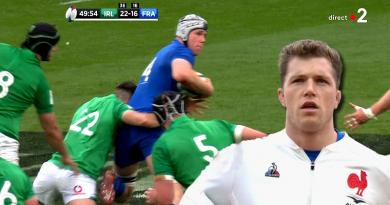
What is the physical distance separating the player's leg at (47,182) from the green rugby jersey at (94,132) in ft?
0.21

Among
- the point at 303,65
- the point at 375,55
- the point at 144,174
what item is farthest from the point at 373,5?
the point at 303,65

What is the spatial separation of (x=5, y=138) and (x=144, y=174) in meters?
4.36

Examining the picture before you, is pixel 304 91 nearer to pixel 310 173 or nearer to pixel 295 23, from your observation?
pixel 310 173

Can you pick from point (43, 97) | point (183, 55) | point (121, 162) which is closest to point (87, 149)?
point (121, 162)

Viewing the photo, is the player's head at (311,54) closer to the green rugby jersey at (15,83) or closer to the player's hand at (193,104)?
the player's hand at (193,104)

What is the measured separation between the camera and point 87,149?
28.5ft

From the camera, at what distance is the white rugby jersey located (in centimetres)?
371

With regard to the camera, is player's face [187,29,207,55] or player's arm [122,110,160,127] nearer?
player's arm [122,110,160,127]

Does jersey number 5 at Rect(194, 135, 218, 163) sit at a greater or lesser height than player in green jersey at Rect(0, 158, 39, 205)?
greater

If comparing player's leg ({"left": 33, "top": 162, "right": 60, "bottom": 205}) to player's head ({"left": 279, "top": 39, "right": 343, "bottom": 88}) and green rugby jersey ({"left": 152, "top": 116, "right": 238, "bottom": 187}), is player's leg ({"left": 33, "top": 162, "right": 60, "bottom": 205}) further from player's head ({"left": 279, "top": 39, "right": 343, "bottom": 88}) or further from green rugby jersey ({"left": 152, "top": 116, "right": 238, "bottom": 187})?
player's head ({"left": 279, "top": 39, "right": 343, "bottom": 88})

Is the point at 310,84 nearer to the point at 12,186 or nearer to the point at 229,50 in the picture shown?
the point at 12,186

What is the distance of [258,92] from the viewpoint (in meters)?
18.3
